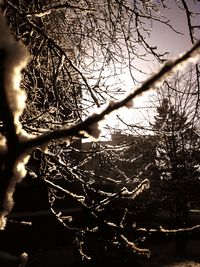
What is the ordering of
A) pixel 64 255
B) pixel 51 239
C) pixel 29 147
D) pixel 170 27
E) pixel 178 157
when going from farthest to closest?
1. pixel 178 157
2. pixel 51 239
3. pixel 64 255
4. pixel 170 27
5. pixel 29 147

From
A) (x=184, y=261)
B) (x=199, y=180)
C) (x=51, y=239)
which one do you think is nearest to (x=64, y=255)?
(x=51, y=239)

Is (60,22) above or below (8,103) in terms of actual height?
above

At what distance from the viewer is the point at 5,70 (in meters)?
0.45

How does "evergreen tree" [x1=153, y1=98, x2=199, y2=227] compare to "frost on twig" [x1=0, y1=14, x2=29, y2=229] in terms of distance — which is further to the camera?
"evergreen tree" [x1=153, y1=98, x2=199, y2=227]

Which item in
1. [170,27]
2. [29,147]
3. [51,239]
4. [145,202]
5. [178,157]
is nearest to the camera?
[29,147]

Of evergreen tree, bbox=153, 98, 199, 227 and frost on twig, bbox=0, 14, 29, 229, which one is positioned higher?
evergreen tree, bbox=153, 98, 199, 227

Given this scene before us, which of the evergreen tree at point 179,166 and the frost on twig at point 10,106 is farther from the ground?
the evergreen tree at point 179,166

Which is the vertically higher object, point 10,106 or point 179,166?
point 179,166

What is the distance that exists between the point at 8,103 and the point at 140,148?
17.6 m

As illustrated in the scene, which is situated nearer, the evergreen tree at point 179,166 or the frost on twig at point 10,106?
the frost on twig at point 10,106

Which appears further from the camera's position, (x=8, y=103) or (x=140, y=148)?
(x=140, y=148)

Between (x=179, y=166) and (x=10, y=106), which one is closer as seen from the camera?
(x=10, y=106)

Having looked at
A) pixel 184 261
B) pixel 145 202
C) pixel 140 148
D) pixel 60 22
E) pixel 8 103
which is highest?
pixel 140 148

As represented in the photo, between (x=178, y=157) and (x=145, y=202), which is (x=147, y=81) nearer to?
(x=178, y=157)
